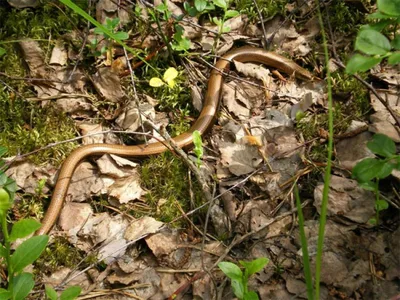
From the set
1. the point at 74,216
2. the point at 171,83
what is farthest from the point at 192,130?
the point at 74,216

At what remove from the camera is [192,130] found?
10.2ft

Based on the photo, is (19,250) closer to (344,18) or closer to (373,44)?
(373,44)

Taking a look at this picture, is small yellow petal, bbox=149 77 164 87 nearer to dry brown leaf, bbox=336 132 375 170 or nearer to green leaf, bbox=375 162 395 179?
dry brown leaf, bbox=336 132 375 170

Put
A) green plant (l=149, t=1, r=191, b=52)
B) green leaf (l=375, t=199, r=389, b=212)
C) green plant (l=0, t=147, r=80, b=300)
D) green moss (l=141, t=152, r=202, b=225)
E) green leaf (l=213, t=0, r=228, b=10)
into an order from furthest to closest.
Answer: green plant (l=149, t=1, r=191, b=52) < green leaf (l=213, t=0, r=228, b=10) < green moss (l=141, t=152, r=202, b=225) < green leaf (l=375, t=199, r=389, b=212) < green plant (l=0, t=147, r=80, b=300)

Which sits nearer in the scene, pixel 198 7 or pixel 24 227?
pixel 24 227

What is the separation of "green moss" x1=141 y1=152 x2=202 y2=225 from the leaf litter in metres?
0.07

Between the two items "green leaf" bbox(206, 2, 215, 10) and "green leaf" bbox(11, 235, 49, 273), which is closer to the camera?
"green leaf" bbox(11, 235, 49, 273)

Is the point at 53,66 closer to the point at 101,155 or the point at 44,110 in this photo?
the point at 44,110

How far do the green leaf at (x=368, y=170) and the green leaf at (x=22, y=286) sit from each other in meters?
1.29

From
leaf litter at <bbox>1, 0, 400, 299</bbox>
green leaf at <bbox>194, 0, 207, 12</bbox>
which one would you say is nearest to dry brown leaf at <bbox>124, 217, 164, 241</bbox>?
leaf litter at <bbox>1, 0, 400, 299</bbox>

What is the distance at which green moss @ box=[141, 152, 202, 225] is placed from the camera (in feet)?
8.98

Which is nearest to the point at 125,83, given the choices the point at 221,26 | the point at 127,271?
the point at 221,26

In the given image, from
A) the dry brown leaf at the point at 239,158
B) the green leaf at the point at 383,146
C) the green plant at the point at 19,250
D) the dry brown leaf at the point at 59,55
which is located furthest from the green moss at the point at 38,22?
the green leaf at the point at 383,146

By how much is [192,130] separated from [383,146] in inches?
59.3
